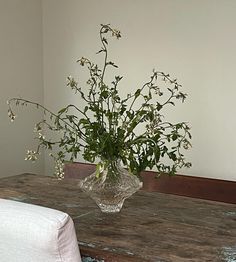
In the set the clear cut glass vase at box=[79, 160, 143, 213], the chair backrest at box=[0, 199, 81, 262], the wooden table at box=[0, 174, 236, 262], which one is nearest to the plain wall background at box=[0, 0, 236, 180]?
the wooden table at box=[0, 174, 236, 262]

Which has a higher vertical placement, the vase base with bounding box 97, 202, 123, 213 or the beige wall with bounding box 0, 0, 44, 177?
the beige wall with bounding box 0, 0, 44, 177

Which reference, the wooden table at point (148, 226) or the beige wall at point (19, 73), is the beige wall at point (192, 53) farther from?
the wooden table at point (148, 226)

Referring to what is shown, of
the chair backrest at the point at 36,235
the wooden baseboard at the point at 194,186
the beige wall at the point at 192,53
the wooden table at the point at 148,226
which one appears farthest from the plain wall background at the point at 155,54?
the chair backrest at the point at 36,235

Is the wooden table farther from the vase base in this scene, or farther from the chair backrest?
the chair backrest

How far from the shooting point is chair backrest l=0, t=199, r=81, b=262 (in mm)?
982

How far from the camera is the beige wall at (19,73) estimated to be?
3127mm

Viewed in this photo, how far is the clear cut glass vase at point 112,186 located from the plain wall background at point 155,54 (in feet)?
3.75

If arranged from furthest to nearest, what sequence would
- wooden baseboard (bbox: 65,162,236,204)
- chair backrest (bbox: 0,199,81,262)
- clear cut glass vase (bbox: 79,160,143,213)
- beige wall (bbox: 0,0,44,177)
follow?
beige wall (bbox: 0,0,44,177) < wooden baseboard (bbox: 65,162,236,204) < clear cut glass vase (bbox: 79,160,143,213) < chair backrest (bbox: 0,199,81,262)

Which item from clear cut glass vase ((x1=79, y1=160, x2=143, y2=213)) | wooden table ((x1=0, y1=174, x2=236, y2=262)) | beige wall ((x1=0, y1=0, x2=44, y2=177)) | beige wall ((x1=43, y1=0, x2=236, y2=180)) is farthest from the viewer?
beige wall ((x1=0, y1=0, x2=44, y2=177))

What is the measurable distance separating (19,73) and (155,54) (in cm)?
110

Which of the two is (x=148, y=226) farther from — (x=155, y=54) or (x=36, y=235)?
(x=155, y=54)

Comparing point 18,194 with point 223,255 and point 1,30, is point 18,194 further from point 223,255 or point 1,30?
point 1,30

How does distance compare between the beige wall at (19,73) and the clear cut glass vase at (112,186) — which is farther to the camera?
the beige wall at (19,73)

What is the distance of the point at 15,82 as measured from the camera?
127 inches
